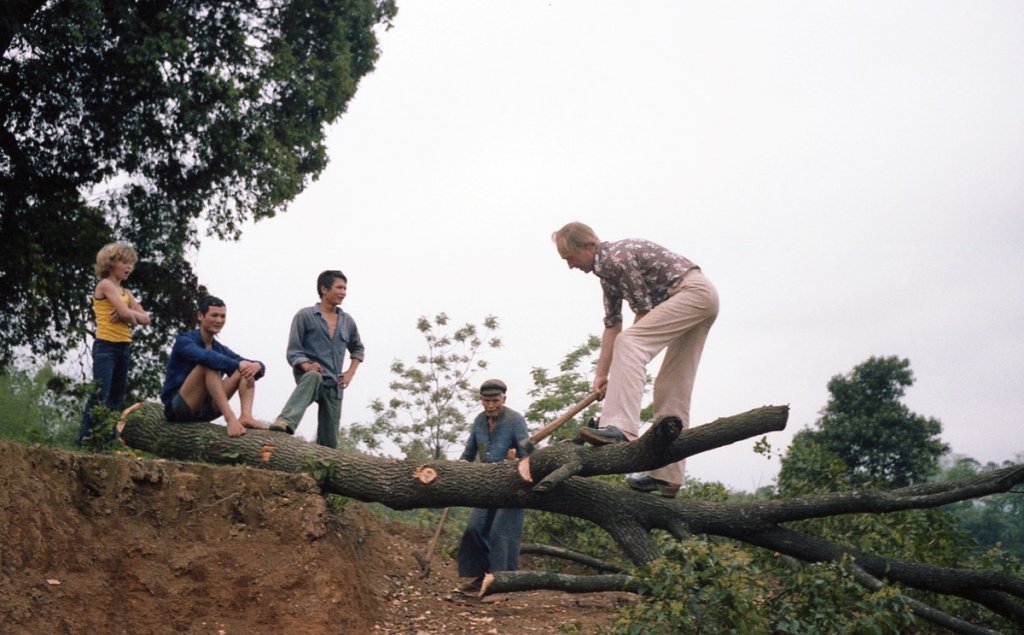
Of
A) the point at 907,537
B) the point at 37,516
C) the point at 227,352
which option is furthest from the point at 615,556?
the point at 37,516

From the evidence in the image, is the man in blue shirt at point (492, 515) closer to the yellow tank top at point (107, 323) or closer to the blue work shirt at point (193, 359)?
the blue work shirt at point (193, 359)

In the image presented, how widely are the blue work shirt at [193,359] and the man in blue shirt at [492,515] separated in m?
1.70

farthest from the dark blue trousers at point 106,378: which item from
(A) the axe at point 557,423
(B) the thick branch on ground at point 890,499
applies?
(B) the thick branch on ground at point 890,499

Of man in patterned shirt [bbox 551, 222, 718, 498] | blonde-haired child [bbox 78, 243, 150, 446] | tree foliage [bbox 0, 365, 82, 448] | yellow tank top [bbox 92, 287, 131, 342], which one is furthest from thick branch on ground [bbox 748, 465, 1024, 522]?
tree foliage [bbox 0, 365, 82, 448]

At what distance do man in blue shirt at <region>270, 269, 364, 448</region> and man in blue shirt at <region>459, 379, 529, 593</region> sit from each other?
1.16m

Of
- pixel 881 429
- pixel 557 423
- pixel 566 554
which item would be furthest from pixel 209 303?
pixel 881 429

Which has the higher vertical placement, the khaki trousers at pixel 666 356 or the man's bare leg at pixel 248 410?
the khaki trousers at pixel 666 356

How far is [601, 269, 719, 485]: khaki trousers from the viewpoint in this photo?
5.76 m

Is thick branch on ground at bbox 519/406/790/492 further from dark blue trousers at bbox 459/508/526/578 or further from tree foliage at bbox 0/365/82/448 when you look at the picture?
tree foliage at bbox 0/365/82/448

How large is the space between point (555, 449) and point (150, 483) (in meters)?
2.53

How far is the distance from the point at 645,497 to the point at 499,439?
130 centimetres

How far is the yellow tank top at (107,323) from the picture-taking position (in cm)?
765

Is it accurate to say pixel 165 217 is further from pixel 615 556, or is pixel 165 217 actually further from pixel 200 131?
pixel 615 556

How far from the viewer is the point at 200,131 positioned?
13.4 meters
